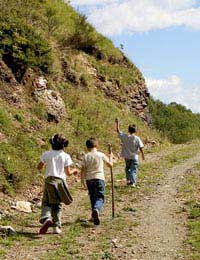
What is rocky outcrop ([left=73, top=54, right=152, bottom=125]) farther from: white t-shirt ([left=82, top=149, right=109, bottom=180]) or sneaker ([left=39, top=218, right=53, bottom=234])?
sneaker ([left=39, top=218, right=53, bottom=234])

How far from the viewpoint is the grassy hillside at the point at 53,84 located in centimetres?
1577

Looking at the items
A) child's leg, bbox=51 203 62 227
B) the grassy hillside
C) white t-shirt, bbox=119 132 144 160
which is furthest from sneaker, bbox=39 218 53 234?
white t-shirt, bbox=119 132 144 160

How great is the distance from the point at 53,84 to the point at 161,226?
41.0 ft

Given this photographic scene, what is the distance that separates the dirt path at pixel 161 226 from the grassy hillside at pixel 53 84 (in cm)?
337

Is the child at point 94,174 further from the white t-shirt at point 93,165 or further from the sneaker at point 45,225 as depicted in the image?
the sneaker at point 45,225

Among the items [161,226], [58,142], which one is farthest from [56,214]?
[161,226]

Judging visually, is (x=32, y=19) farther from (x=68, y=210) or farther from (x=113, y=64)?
(x=68, y=210)

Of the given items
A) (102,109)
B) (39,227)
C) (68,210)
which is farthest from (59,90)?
(39,227)

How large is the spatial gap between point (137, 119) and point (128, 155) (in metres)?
15.0

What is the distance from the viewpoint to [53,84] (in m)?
22.1

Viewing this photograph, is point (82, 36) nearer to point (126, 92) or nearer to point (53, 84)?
point (126, 92)

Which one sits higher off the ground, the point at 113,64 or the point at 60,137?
the point at 113,64

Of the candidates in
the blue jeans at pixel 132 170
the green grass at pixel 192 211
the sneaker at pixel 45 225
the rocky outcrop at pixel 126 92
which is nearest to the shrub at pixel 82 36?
the rocky outcrop at pixel 126 92

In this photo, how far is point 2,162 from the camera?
13617 millimetres
